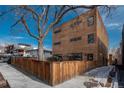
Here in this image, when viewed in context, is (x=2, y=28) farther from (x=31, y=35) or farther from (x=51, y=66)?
(x=51, y=66)

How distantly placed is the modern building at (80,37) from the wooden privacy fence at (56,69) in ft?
0.81

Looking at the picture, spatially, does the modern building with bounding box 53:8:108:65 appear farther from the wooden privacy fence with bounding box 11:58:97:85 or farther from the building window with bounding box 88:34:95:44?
the wooden privacy fence with bounding box 11:58:97:85

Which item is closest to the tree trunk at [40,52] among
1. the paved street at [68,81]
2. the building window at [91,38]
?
the paved street at [68,81]

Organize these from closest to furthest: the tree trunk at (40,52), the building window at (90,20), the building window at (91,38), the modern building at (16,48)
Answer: the modern building at (16,48) → the tree trunk at (40,52) → the building window at (90,20) → the building window at (91,38)

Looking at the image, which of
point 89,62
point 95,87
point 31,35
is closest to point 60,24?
point 31,35

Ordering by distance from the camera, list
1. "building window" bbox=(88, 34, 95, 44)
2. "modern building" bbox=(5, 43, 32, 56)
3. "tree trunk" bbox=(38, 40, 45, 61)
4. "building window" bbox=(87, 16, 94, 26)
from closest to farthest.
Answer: "modern building" bbox=(5, 43, 32, 56), "tree trunk" bbox=(38, 40, 45, 61), "building window" bbox=(87, 16, 94, 26), "building window" bbox=(88, 34, 95, 44)

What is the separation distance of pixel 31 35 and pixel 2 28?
0.74 metres

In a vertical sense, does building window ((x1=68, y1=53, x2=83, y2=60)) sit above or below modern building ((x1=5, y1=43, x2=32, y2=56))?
below

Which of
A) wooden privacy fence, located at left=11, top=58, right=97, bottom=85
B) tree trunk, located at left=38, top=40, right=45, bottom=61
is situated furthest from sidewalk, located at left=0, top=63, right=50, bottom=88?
tree trunk, located at left=38, top=40, right=45, bottom=61

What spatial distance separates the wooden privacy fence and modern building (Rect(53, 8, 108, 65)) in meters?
0.25

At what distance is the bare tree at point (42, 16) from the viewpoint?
209 inches

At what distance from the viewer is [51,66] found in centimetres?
472

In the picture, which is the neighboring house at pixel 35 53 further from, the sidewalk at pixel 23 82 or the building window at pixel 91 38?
the building window at pixel 91 38

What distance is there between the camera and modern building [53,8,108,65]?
18.2 ft
